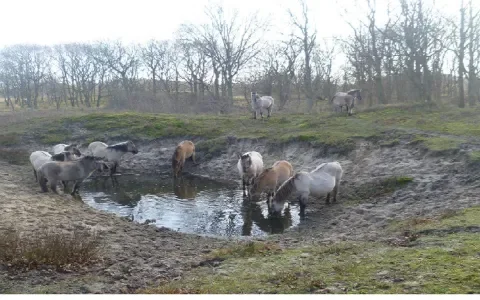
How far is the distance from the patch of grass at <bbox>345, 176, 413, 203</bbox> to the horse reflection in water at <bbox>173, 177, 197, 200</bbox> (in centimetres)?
571

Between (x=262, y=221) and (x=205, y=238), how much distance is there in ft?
8.24

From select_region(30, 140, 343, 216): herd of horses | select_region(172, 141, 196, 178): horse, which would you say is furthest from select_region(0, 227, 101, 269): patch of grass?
select_region(172, 141, 196, 178): horse

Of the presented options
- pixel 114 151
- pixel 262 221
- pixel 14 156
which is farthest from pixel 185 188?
pixel 14 156

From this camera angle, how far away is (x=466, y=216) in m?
8.74

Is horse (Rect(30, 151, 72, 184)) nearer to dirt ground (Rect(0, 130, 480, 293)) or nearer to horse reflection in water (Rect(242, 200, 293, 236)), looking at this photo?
dirt ground (Rect(0, 130, 480, 293))

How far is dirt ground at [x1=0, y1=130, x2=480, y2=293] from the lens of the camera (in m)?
6.53

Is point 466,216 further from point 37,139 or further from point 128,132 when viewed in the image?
point 37,139

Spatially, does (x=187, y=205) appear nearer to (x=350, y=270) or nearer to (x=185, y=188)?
(x=185, y=188)

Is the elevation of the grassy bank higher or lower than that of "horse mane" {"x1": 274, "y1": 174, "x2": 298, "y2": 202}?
higher

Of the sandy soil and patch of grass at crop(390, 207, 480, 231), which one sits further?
patch of grass at crop(390, 207, 480, 231)

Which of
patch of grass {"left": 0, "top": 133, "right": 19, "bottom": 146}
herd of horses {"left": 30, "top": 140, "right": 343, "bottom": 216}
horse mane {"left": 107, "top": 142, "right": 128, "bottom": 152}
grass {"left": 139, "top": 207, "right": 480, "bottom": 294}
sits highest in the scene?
patch of grass {"left": 0, "top": 133, "right": 19, "bottom": 146}

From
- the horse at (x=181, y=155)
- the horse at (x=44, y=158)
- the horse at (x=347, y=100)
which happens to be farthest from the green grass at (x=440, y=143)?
the horse at (x=44, y=158)

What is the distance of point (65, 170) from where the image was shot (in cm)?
1379

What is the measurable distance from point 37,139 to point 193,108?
19.8 m
